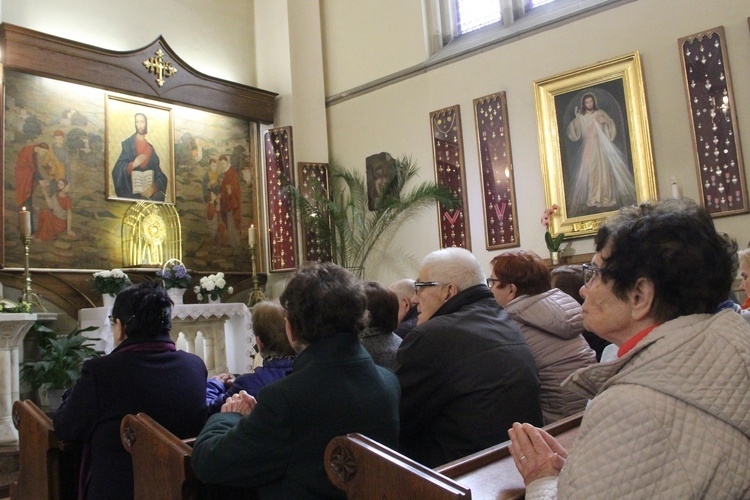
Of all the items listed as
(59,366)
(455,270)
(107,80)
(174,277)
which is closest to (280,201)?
(174,277)

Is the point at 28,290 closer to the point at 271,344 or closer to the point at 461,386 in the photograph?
the point at 271,344

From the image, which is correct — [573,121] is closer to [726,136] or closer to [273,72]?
[726,136]

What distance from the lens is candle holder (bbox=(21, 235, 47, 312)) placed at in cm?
670

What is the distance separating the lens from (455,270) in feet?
9.03

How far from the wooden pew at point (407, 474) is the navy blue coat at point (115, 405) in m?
1.18

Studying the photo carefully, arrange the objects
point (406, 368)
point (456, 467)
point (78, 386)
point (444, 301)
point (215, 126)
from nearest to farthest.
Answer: point (456, 467), point (406, 368), point (78, 386), point (444, 301), point (215, 126)

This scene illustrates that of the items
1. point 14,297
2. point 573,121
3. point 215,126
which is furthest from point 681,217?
point 215,126

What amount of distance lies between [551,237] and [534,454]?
635 cm

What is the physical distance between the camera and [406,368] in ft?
7.76

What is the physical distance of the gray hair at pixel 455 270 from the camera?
108 inches

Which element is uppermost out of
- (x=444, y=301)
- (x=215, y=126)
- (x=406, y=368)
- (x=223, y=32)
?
(x=223, y=32)

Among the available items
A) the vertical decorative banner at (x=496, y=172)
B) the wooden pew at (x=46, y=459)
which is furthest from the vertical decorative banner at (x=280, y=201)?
the wooden pew at (x=46, y=459)

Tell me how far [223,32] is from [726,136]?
727cm

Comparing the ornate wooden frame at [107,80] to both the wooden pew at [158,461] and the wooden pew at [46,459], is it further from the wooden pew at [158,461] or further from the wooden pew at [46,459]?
the wooden pew at [158,461]
